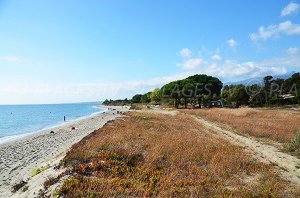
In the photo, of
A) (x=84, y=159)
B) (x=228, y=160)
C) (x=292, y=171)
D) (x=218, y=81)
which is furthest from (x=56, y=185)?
(x=218, y=81)

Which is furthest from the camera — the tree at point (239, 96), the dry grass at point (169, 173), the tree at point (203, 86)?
the tree at point (239, 96)

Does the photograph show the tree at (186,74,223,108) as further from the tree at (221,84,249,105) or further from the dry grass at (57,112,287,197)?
the dry grass at (57,112,287,197)

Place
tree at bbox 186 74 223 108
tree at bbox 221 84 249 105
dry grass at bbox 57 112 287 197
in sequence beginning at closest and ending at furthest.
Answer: dry grass at bbox 57 112 287 197 → tree at bbox 186 74 223 108 → tree at bbox 221 84 249 105

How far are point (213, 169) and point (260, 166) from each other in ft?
9.44

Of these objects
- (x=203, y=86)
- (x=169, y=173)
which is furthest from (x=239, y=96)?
(x=169, y=173)

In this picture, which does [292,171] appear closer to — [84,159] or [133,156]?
[133,156]

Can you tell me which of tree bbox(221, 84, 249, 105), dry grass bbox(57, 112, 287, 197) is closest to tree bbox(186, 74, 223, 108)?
tree bbox(221, 84, 249, 105)

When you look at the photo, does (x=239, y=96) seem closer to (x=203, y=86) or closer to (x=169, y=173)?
(x=203, y=86)

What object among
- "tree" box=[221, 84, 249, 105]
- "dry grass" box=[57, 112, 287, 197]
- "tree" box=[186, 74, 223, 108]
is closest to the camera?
"dry grass" box=[57, 112, 287, 197]

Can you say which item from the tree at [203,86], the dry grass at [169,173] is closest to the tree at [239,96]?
the tree at [203,86]

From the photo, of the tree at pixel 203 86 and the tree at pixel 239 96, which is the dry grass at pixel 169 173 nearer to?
the tree at pixel 203 86

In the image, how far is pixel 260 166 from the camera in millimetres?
12820

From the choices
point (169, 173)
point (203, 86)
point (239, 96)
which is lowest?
point (169, 173)

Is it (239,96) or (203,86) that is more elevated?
(203,86)
